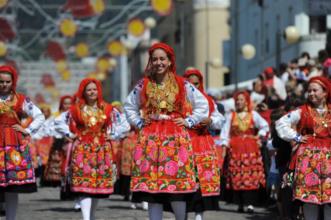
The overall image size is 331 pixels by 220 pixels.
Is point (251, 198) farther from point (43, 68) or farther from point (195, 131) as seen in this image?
point (43, 68)

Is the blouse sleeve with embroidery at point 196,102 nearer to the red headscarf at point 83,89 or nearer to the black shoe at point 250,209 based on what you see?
the red headscarf at point 83,89

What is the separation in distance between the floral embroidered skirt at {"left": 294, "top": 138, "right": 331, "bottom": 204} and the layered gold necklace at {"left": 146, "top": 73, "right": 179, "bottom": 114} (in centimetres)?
137

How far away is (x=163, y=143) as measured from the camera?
403 inches

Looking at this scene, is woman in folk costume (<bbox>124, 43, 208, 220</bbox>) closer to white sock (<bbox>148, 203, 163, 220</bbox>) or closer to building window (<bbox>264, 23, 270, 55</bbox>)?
white sock (<bbox>148, 203, 163, 220</bbox>)

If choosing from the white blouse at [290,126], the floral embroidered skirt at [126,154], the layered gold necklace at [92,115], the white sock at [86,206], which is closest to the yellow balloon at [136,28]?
the floral embroidered skirt at [126,154]

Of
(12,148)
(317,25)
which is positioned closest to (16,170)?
(12,148)

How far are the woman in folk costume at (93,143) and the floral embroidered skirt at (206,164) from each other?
1186 mm

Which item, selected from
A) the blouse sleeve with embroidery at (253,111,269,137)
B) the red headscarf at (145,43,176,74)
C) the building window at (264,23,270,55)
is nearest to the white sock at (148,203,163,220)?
the red headscarf at (145,43,176,74)

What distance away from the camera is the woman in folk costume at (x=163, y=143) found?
402 inches

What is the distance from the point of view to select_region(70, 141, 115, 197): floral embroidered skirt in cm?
Answer: 1314

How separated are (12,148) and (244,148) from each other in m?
5.55

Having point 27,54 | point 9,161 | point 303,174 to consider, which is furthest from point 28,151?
point 27,54

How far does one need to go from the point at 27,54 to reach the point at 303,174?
92844 mm

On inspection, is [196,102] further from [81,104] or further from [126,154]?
[126,154]
